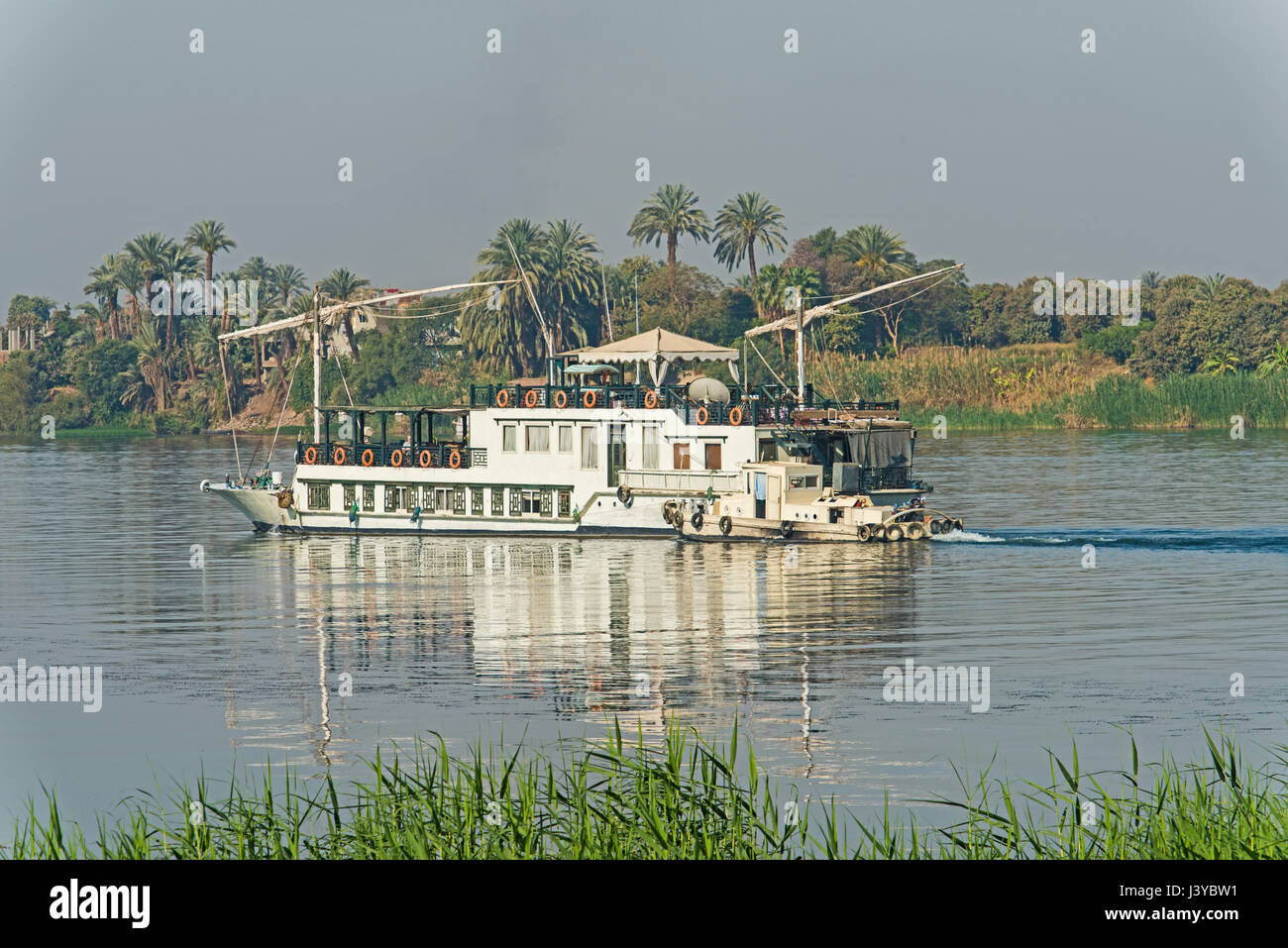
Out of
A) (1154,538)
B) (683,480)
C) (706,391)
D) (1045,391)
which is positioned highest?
(1045,391)

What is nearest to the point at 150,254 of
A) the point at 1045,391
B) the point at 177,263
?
the point at 177,263

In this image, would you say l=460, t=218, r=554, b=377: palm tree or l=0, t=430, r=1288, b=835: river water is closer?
l=0, t=430, r=1288, b=835: river water

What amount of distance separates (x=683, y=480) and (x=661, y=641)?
21024mm

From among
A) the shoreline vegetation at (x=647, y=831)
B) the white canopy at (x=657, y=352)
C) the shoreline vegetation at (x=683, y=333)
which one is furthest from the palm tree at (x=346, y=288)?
the shoreline vegetation at (x=647, y=831)

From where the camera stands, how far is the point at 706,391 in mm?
55688

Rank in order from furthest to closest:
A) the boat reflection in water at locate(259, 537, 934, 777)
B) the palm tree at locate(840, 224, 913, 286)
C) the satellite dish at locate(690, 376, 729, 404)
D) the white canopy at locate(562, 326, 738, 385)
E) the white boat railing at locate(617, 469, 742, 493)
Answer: the palm tree at locate(840, 224, 913, 286)
the white canopy at locate(562, 326, 738, 385)
the satellite dish at locate(690, 376, 729, 404)
the white boat railing at locate(617, 469, 742, 493)
the boat reflection in water at locate(259, 537, 934, 777)

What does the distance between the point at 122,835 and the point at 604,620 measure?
2352cm

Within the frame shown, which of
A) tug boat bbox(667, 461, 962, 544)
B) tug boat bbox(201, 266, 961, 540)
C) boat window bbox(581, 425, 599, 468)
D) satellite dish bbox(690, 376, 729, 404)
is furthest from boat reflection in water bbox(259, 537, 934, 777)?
satellite dish bbox(690, 376, 729, 404)

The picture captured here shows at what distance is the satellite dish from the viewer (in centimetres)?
5550

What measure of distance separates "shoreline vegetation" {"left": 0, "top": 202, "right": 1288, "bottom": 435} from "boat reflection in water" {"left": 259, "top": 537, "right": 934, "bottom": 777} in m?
54.3

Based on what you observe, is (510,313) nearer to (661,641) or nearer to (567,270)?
(567,270)

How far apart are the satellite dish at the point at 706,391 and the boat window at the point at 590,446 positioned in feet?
11.9

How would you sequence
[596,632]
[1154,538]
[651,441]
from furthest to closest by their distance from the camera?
[651,441] → [1154,538] → [596,632]

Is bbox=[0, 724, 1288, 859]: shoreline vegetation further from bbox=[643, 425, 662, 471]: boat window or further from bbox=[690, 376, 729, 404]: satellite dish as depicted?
bbox=[690, 376, 729, 404]: satellite dish
